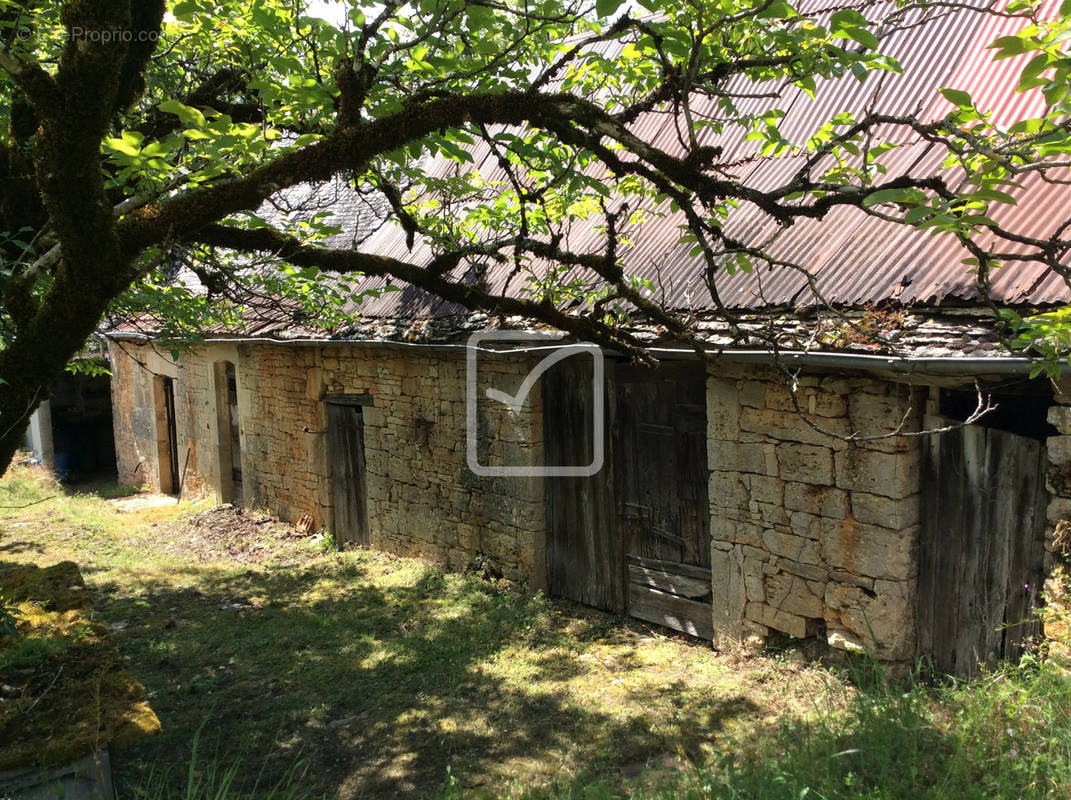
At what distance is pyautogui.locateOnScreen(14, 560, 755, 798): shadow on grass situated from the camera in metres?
4.55

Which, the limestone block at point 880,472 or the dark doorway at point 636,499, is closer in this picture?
the limestone block at point 880,472

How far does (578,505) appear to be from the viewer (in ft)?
22.9

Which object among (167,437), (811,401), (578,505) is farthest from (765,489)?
(167,437)

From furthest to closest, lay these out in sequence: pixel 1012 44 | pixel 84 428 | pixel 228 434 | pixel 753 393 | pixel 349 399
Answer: pixel 84 428 → pixel 228 434 → pixel 349 399 → pixel 753 393 → pixel 1012 44

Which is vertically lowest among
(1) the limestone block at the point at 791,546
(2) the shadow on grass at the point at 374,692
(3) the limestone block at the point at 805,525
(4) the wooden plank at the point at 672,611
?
(2) the shadow on grass at the point at 374,692

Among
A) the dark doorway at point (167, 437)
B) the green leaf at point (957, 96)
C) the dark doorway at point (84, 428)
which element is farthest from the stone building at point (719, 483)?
the dark doorway at point (84, 428)

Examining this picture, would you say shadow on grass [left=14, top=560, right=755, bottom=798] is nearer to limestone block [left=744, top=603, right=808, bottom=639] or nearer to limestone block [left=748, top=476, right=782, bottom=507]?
limestone block [left=744, top=603, right=808, bottom=639]

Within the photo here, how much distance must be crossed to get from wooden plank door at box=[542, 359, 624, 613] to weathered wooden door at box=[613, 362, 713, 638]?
132mm

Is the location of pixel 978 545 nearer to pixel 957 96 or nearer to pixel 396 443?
pixel 957 96

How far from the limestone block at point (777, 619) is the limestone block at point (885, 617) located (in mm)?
379

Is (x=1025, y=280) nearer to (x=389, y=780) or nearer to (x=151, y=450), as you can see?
(x=389, y=780)

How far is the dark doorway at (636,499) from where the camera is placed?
6055 mm

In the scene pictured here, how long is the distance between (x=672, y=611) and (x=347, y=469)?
4637 mm
